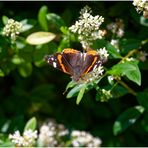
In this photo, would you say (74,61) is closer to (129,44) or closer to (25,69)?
(129,44)

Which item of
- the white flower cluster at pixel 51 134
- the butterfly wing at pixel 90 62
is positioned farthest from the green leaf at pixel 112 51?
the white flower cluster at pixel 51 134

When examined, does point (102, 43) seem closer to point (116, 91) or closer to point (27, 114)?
point (116, 91)

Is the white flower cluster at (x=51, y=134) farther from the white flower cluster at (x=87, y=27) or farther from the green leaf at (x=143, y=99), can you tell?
the white flower cluster at (x=87, y=27)

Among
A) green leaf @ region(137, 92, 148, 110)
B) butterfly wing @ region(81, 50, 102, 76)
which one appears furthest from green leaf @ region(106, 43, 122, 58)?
green leaf @ region(137, 92, 148, 110)

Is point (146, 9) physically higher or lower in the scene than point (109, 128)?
higher

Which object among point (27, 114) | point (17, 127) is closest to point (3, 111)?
point (27, 114)

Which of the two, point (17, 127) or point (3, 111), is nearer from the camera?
point (17, 127)
